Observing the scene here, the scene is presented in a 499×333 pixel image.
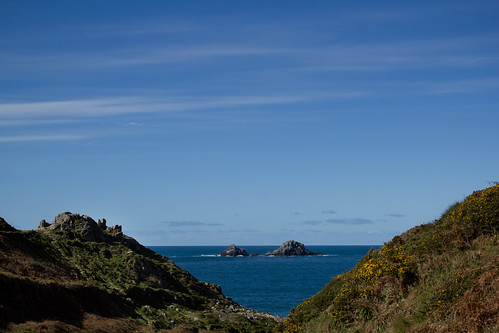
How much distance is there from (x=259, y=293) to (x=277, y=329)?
3801 inches

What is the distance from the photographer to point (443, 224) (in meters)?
30.6

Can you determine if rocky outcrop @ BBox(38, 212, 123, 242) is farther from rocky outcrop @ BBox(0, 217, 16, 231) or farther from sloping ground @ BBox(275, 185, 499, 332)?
sloping ground @ BBox(275, 185, 499, 332)

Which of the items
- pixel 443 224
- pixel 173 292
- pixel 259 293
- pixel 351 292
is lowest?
pixel 259 293

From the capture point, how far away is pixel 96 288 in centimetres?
5259

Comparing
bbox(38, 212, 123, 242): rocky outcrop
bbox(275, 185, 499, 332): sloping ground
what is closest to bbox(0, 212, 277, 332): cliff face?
bbox(38, 212, 123, 242): rocky outcrop

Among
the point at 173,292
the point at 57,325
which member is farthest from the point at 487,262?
the point at 173,292

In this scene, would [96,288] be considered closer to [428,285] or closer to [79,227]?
[79,227]

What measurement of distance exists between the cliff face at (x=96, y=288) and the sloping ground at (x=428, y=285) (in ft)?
70.7

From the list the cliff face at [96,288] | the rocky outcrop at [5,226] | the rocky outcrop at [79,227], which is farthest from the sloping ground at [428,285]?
the rocky outcrop at [79,227]

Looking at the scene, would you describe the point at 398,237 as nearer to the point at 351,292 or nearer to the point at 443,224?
the point at 443,224

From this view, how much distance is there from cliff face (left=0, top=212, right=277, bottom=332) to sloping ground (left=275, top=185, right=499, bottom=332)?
70.7 feet

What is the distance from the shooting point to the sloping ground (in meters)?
22.9

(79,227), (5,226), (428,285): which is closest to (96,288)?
(5,226)

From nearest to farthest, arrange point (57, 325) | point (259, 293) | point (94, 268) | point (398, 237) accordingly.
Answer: point (398, 237) → point (57, 325) → point (94, 268) → point (259, 293)
